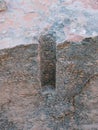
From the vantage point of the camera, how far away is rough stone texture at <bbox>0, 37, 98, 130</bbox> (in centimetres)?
156

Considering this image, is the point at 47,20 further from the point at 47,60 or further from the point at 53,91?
the point at 53,91

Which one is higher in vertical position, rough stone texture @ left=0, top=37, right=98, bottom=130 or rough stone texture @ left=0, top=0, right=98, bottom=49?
rough stone texture @ left=0, top=0, right=98, bottom=49

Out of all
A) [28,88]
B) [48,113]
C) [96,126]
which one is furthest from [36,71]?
[96,126]

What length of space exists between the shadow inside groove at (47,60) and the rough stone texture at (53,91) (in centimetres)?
4

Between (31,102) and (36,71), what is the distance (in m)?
0.18

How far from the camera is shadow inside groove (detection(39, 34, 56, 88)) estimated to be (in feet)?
5.23

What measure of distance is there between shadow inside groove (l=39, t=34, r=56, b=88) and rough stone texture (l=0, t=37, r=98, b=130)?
4cm

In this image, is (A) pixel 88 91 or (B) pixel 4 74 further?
(A) pixel 88 91

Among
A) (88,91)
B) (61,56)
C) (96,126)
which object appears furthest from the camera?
(96,126)

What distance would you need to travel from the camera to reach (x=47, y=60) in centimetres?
164

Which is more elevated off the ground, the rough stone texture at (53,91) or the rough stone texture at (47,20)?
the rough stone texture at (47,20)

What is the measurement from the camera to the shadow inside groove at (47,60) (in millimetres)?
1593

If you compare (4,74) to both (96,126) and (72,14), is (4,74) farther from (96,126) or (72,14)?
(96,126)

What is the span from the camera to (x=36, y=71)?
1.59m
